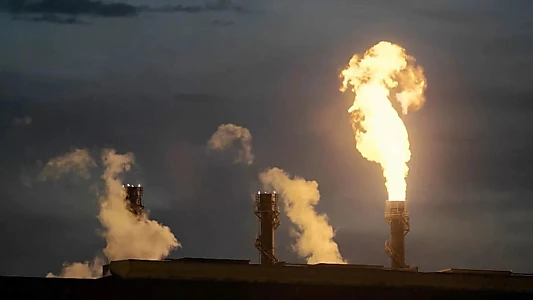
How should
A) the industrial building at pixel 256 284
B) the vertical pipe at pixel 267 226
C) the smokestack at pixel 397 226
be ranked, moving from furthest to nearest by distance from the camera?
the vertical pipe at pixel 267 226
the smokestack at pixel 397 226
the industrial building at pixel 256 284

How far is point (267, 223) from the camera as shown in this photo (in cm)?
9719

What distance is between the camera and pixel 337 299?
45.6m

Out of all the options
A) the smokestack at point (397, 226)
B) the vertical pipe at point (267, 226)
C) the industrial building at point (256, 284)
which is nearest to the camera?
the industrial building at point (256, 284)

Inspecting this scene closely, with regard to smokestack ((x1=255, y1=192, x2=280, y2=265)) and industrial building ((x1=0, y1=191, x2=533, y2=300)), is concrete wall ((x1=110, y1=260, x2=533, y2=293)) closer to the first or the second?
industrial building ((x1=0, y1=191, x2=533, y2=300))

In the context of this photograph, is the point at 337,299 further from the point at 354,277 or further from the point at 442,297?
the point at 442,297

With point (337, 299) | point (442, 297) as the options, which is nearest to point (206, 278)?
point (337, 299)

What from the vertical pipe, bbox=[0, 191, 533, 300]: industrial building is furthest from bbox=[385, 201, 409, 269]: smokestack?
bbox=[0, 191, 533, 300]: industrial building

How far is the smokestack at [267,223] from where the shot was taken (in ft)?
310

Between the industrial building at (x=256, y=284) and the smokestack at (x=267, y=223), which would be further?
the smokestack at (x=267, y=223)

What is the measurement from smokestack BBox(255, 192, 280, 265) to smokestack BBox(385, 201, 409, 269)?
9.72 metres

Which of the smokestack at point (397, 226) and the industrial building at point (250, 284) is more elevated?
the smokestack at point (397, 226)

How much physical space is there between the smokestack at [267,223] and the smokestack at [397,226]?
9721 millimetres

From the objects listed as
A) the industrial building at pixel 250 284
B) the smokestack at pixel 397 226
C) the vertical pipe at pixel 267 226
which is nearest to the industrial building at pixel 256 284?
the industrial building at pixel 250 284

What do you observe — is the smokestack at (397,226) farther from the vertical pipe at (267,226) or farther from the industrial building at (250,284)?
the industrial building at (250,284)
